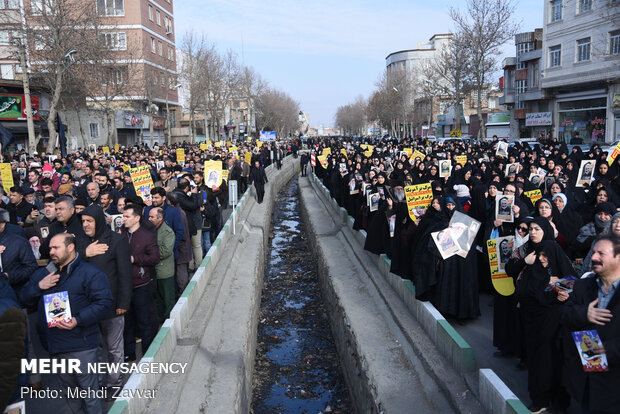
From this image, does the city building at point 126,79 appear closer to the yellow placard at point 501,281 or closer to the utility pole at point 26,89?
the utility pole at point 26,89

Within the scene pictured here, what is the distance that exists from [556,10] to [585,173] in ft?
91.3

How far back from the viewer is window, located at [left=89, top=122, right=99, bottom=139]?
38.7m

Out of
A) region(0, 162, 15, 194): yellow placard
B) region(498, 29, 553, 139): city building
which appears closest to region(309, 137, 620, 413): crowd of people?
region(0, 162, 15, 194): yellow placard

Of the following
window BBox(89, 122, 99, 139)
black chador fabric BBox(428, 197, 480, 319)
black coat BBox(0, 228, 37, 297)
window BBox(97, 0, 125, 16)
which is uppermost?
window BBox(97, 0, 125, 16)

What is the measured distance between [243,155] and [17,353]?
21060 millimetres

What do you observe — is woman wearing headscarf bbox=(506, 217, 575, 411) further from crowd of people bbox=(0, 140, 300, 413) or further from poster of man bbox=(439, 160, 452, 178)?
poster of man bbox=(439, 160, 452, 178)

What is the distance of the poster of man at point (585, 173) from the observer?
10766mm

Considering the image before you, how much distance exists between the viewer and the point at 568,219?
25.1 feet

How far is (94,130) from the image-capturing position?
3906 cm

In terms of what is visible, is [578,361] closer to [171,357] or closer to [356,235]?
[171,357]

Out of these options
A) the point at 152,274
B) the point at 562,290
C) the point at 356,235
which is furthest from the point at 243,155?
the point at 562,290

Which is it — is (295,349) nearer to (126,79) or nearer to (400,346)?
(400,346)

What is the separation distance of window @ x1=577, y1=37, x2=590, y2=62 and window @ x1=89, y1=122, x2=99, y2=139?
33.1m

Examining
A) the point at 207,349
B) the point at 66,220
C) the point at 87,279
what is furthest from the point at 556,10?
the point at 87,279
